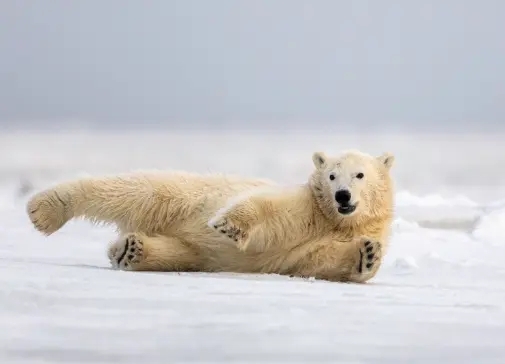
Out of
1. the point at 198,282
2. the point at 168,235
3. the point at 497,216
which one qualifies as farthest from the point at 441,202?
the point at 198,282

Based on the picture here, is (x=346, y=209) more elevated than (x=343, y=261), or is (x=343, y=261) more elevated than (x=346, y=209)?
(x=346, y=209)

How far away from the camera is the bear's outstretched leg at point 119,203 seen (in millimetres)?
4684

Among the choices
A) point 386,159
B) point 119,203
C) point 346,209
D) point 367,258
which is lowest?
point 119,203

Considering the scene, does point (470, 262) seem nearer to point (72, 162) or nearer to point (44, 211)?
point (44, 211)

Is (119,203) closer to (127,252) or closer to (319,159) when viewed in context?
(127,252)

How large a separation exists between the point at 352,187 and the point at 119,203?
3.75 feet

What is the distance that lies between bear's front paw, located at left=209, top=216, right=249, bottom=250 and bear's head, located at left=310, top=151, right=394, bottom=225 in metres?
0.47

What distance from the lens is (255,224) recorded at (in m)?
4.26

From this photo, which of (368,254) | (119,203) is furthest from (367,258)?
(119,203)

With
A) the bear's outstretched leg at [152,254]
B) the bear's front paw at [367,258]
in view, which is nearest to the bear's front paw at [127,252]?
the bear's outstretched leg at [152,254]

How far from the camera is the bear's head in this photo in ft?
14.3

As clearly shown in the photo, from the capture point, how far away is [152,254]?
178 inches

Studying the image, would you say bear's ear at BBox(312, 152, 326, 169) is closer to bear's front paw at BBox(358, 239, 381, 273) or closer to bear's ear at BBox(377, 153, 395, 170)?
bear's ear at BBox(377, 153, 395, 170)

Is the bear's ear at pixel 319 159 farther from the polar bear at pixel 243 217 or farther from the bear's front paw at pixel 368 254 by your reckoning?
the bear's front paw at pixel 368 254
